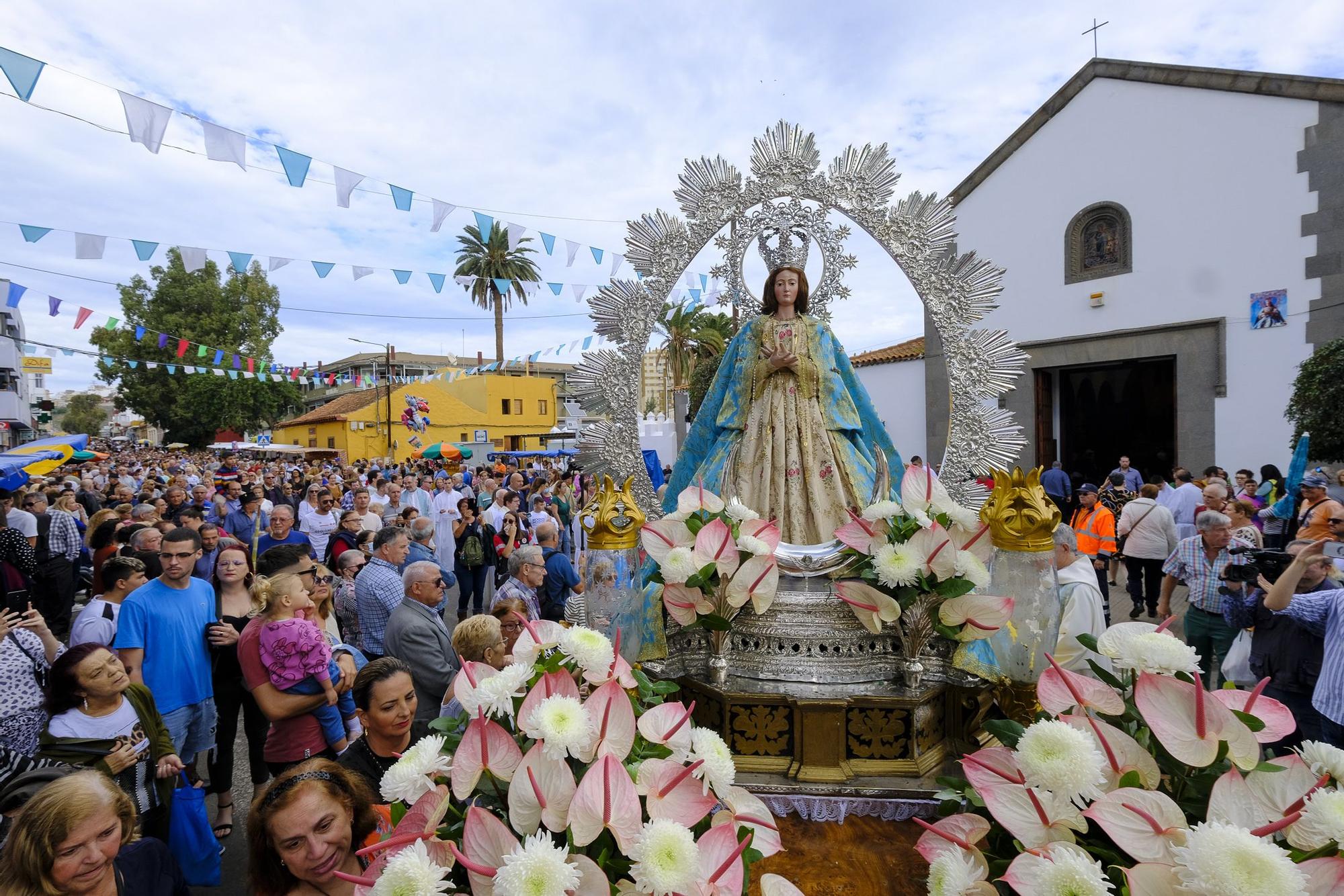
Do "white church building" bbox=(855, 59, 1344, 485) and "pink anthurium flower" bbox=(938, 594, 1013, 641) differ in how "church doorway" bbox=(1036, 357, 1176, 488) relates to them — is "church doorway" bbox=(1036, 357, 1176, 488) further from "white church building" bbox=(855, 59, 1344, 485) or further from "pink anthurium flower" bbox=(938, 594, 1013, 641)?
"pink anthurium flower" bbox=(938, 594, 1013, 641)

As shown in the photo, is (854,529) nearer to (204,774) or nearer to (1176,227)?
(204,774)

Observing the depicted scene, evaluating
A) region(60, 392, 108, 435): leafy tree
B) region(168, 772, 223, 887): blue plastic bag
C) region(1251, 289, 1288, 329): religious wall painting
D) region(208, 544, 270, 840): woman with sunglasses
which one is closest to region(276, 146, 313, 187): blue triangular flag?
region(208, 544, 270, 840): woman with sunglasses

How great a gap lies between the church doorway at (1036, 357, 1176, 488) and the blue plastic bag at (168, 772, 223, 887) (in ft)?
46.8

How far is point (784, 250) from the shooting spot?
3.52 meters

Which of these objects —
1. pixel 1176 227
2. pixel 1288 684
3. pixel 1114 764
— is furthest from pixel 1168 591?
pixel 1176 227

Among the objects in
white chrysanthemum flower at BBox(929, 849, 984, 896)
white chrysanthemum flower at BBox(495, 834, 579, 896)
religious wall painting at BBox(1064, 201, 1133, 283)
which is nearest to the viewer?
white chrysanthemum flower at BBox(495, 834, 579, 896)

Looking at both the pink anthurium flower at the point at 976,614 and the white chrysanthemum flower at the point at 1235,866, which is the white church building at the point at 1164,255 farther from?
the white chrysanthemum flower at the point at 1235,866

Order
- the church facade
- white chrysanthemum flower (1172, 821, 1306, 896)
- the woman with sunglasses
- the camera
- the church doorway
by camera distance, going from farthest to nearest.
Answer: the church doorway → the church facade → the woman with sunglasses → the camera → white chrysanthemum flower (1172, 821, 1306, 896)

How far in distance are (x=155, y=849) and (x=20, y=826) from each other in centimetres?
42

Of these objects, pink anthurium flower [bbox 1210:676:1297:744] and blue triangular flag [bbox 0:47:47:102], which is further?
blue triangular flag [bbox 0:47:47:102]

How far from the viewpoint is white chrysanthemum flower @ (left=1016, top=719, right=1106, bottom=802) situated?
136cm

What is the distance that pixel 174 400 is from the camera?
35.9 m

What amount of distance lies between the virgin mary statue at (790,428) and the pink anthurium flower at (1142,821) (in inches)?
74.5

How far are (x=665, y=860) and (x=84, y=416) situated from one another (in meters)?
96.3
